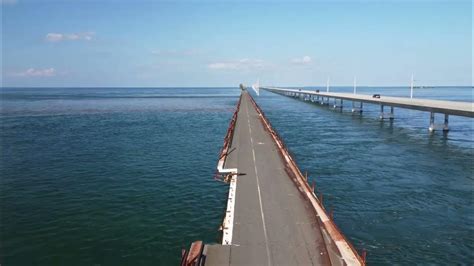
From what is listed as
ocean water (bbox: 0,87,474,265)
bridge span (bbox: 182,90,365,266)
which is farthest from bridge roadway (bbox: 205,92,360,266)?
ocean water (bbox: 0,87,474,265)

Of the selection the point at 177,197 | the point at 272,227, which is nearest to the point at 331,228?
the point at 272,227

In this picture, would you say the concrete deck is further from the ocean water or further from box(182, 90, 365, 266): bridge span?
the ocean water

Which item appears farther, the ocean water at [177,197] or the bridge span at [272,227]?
the ocean water at [177,197]

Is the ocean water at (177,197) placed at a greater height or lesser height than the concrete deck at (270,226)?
lesser

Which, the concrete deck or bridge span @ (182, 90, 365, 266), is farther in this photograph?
the concrete deck

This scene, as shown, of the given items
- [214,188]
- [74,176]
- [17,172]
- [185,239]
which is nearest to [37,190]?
[74,176]

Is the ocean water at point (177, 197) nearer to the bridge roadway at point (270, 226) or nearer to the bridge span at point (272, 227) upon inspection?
the bridge span at point (272, 227)

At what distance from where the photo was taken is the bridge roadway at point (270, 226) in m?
12.5

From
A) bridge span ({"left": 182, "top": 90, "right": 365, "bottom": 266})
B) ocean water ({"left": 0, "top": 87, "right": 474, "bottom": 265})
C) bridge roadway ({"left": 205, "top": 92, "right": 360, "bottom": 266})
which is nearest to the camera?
bridge span ({"left": 182, "top": 90, "right": 365, "bottom": 266})

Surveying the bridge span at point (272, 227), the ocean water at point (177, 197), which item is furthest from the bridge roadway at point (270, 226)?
the ocean water at point (177, 197)

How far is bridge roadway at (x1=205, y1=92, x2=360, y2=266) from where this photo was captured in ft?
41.1

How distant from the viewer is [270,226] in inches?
593

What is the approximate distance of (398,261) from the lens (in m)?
14.8

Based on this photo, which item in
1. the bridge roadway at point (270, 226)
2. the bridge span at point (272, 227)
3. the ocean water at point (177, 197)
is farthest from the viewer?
the ocean water at point (177, 197)
